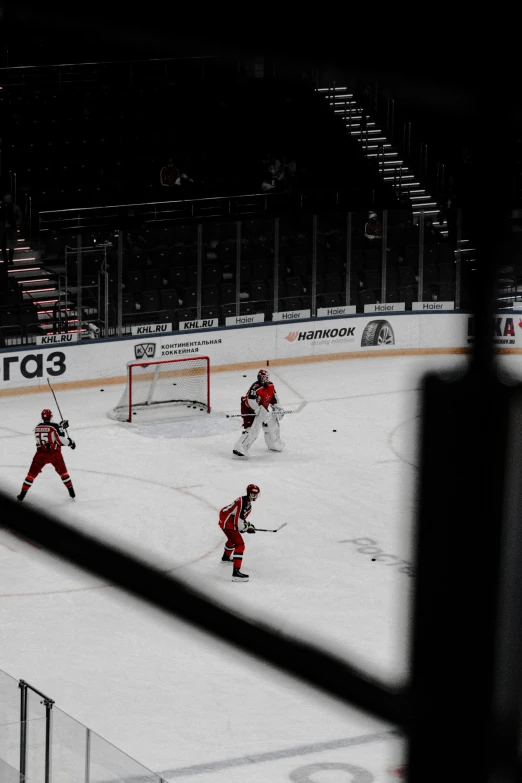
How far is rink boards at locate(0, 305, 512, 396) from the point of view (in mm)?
20844

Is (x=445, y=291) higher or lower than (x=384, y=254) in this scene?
lower

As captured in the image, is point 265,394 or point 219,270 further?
point 219,270

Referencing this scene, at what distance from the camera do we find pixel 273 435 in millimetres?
18203

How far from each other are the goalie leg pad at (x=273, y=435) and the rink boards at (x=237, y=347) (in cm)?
295

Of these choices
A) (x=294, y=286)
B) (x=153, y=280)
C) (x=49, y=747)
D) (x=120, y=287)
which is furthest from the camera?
(x=294, y=286)

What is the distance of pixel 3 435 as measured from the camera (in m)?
18.8

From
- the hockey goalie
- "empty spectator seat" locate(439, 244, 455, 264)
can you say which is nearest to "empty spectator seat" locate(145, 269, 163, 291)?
"empty spectator seat" locate(439, 244, 455, 264)

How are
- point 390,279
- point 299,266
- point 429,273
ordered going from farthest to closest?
1. point 390,279
2. point 429,273
3. point 299,266

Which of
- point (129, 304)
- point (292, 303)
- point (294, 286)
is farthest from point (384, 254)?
point (129, 304)

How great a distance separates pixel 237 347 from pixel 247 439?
182 inches

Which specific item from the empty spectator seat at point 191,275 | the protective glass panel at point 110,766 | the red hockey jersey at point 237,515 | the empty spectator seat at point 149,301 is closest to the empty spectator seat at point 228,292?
the empty spectator seat at point 191,275

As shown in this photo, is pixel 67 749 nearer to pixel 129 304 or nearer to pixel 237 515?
pixel 237 515

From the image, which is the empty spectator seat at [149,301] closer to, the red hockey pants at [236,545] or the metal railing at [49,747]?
the red hockey pants at [236,545]

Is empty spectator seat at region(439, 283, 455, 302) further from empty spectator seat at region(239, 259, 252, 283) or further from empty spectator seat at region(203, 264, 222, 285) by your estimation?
empty spectator seat at region(203, 264, 222, 285)
